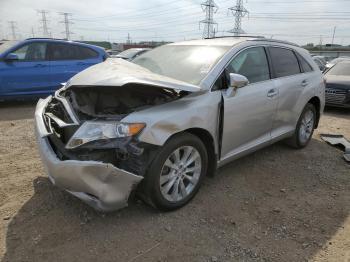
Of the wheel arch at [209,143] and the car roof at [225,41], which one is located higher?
the car roof at [225,41]

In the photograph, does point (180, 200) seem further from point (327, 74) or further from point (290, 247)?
point (327, 74)

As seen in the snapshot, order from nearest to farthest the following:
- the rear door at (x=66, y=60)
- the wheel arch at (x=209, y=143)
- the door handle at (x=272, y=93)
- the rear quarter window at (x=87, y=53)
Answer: the wheel arch at (x=209, y=143) < the door handle at (x=272, y=93) < the rear door at (x=66, y=60) < the rear quarter window at (x=87, y=53)

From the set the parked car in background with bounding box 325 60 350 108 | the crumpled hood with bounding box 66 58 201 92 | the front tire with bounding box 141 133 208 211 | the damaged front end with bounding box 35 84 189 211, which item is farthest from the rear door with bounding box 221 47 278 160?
the parked car in background with bounding box 325 60 350 108

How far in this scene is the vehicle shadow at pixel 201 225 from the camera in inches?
110

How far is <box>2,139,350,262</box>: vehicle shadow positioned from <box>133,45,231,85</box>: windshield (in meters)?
1.30

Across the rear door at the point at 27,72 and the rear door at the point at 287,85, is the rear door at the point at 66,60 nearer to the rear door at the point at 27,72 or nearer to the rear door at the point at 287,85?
the rear door at the point at 27,72

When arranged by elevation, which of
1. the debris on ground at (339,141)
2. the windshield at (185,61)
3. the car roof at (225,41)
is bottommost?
the debris on ground at (339,141)

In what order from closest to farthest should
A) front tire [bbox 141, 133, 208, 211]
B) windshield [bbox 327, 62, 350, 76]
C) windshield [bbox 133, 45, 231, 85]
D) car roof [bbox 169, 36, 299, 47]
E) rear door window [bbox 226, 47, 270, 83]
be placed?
1. front tire [bbox 141, 133, 208, 211]
2. windshield [bbox 133, 45, 231, 85]
3. rear door window [bbox 226, 47, 270, 83]
4. car roof [bbox 169, 36, 299, 47]
5. windshield [bbox 327, 62, 350, 76]

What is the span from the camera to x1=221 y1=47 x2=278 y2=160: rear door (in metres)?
3.73

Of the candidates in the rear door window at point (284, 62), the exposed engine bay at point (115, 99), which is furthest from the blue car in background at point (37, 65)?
the rear door window at point (284, 62)

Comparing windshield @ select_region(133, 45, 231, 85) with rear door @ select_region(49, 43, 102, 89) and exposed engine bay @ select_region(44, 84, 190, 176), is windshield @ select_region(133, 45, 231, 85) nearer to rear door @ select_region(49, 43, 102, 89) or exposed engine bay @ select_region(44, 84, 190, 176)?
exposed engine bay @ select_region(44, 84, 190, 176)

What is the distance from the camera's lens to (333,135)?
6297mm

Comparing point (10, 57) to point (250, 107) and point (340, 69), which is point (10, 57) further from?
point (340, 69)

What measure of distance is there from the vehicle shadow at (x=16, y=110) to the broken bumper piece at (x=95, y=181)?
14.8ft
